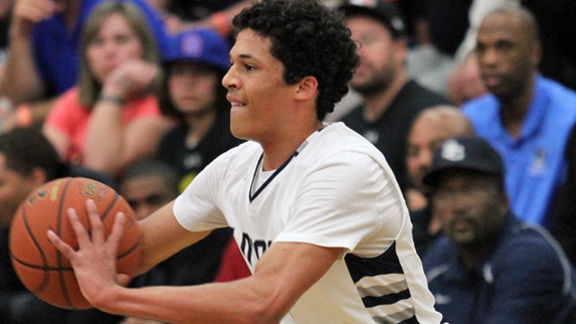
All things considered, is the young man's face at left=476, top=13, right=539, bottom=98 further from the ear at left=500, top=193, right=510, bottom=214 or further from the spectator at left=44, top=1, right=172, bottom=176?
the spectator at left=44, top=1, right=172, bottom=176

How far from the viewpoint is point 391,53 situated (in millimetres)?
6023

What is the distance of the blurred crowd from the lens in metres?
4.69

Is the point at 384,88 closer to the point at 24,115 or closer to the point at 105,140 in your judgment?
the point at 105,140

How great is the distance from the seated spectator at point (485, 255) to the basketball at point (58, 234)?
6.59 ft

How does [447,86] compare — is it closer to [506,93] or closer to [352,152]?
[506,93]

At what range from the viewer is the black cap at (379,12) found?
20.1ft

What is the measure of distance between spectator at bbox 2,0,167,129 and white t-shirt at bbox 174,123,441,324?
160 inches

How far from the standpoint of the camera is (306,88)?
3.20m

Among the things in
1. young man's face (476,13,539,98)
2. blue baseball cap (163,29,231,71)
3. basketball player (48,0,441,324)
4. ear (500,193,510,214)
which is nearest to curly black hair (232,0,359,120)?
basketball player (48,0,441,324)

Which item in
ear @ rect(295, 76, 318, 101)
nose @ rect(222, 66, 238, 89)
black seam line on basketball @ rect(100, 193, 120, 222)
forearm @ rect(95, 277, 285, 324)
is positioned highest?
nose @ rect(222, 66, 238, 89)

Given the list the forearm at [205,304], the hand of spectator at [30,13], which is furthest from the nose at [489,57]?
the hand of spectator at [30,13]

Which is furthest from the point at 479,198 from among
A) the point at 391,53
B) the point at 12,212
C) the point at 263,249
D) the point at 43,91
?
the point at 43,91

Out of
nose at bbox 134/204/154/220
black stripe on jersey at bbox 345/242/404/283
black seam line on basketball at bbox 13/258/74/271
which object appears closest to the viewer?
black stripe on jersey at bbox 345/242/404/283

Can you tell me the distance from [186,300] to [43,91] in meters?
5.32
